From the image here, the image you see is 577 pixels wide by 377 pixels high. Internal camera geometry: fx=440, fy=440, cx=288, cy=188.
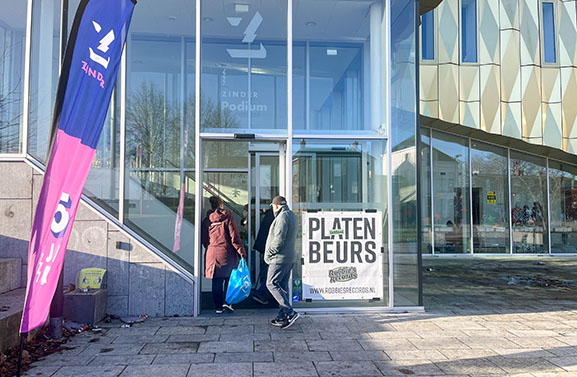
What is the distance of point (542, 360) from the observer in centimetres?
495

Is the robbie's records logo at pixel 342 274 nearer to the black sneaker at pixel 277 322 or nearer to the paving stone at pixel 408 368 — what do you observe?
the black sneaker at pixel 277 322

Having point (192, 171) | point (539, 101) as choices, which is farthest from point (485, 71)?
point (192, 171)

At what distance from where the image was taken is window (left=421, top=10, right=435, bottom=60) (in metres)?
14.8

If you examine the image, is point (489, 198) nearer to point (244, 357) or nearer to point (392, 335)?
point (392, 335)

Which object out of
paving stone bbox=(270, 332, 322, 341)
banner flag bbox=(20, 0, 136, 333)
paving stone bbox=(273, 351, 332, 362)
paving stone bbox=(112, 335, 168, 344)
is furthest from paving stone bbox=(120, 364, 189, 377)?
paving stone bbox=(270, 332, 322, 341)

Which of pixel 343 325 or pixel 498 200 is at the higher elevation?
pixel 498 200

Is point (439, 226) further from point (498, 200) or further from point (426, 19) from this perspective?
point (426, 19)

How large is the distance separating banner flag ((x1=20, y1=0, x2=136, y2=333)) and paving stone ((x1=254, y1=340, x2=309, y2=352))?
8.00ft

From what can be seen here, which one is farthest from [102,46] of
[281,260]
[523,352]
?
[523,352]

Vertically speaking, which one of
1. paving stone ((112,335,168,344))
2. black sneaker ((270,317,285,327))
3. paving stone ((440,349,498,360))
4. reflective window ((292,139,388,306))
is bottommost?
paving stone ((440,349,498,360))

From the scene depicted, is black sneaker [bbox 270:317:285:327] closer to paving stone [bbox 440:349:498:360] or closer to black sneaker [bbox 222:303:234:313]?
black sneaker [bbox 222:303:234:313]

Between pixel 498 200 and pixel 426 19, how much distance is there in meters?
7.08

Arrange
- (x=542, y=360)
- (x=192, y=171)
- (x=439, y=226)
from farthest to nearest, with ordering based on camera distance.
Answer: (x=439, y=226), (x=192, y=171), (x=542, y=360)

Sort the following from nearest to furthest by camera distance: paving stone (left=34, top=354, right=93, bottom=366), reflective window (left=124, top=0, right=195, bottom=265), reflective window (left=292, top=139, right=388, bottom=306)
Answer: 1. paving stone (left=34, top=354, right=93, bottom=366)
2. reflective window (left=124, top=0, right=195, bottom=265)
3. reflective window (left=292, top=139, right=388, bottom=306)
